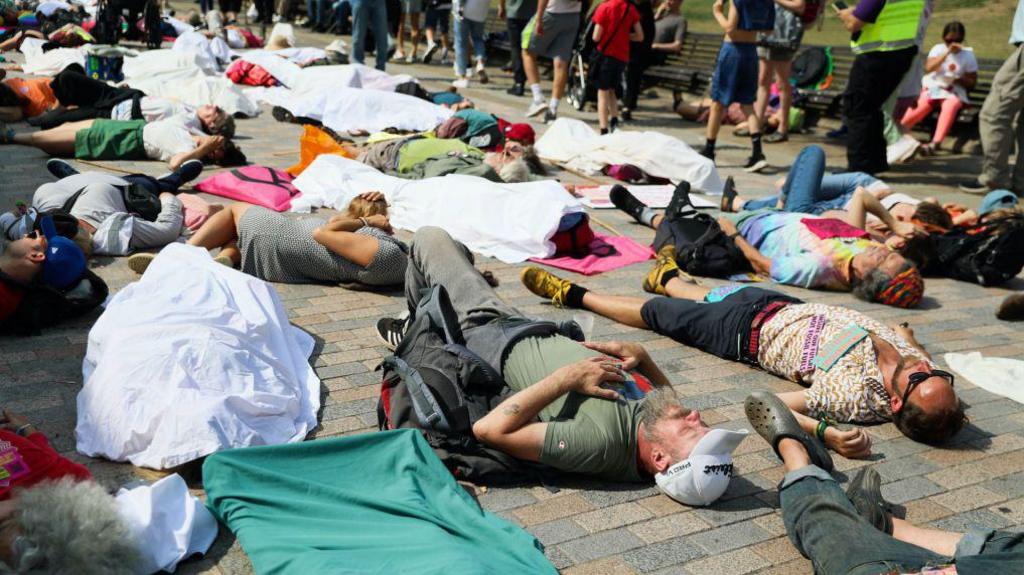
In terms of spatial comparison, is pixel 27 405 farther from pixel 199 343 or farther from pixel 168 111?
pixel 168 111

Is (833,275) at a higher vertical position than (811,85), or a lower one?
lower

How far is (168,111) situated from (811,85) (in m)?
7.98

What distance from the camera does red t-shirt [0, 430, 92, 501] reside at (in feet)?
8.84

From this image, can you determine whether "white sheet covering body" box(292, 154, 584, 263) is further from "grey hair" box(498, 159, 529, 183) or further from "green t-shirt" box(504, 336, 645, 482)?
"green t-shirt" box(504, 336, 645, 482)

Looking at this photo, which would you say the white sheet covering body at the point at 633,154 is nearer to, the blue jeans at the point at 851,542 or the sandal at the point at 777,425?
the sandal at the point at 777,425

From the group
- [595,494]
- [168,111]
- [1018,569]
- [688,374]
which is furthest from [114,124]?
[1018,569]

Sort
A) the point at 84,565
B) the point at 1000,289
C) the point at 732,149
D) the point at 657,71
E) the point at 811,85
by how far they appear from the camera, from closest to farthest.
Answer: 1. the point at 84,565
2. the point at 1000,289
3. the point at 732,149
4. the point at 811,85
5. the point at 657,71

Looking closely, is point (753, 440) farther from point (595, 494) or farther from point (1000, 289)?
point (1000, 289)

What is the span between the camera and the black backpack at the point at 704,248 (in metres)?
6.15

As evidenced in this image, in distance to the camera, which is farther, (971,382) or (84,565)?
(971,382)

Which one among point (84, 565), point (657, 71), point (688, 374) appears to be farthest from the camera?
point (657, 71)

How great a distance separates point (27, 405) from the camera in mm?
3629

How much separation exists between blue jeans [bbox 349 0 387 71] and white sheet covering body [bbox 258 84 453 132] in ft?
7.66

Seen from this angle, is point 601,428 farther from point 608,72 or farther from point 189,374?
point 608,72
